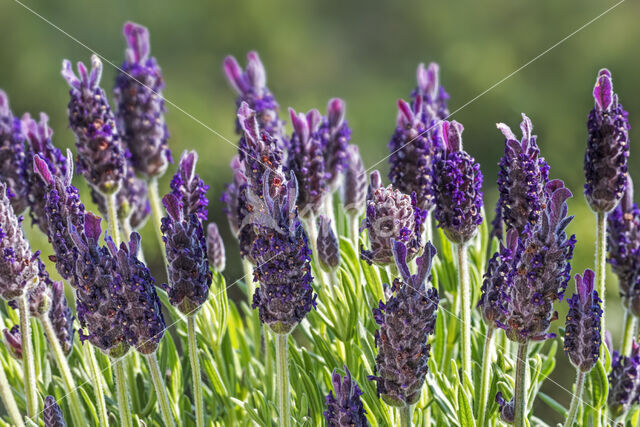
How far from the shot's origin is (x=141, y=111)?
1971mm

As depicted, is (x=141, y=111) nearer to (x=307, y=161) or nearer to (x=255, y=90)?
(x=255, y=90)

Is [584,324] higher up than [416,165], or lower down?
lower down

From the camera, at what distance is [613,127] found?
1475 millimetres

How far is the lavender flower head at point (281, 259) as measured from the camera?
1256mm

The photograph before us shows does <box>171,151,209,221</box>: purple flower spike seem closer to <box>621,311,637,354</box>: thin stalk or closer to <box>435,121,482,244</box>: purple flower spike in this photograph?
<box>435,121,482,244</box>: purple flower spike

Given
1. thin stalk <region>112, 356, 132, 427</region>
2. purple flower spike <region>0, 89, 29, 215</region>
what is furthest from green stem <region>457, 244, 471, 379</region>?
purple flower spike <region>0, 89, 29, 215</region>

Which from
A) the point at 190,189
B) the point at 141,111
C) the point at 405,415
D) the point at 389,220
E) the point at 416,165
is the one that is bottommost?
the point at 405,415

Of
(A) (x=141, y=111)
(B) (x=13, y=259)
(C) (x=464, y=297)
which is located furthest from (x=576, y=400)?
(A) (x=141, y=111)

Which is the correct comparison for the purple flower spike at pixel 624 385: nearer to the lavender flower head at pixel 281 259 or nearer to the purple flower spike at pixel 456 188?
the purple flower spike at pixel 456 188

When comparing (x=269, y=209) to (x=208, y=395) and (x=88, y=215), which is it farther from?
(x=208, y=395)

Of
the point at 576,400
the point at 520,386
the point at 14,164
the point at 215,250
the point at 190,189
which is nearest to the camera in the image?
the point at 520,386

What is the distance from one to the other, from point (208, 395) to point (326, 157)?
65 centimetres

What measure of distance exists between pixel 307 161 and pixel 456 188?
0.38 meters

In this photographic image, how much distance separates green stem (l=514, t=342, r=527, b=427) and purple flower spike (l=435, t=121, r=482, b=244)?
27 centimetres
